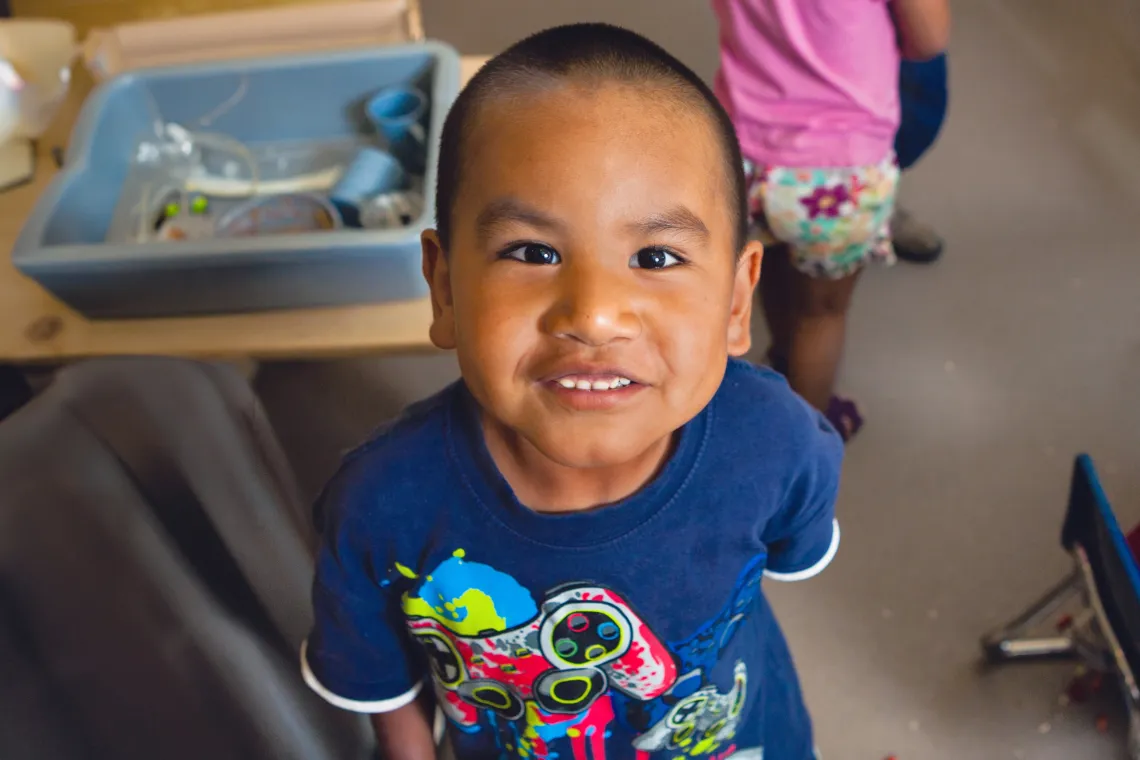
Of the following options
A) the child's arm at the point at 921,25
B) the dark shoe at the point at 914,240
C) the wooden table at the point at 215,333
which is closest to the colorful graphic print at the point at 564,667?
the wooden table at the point at 215,333

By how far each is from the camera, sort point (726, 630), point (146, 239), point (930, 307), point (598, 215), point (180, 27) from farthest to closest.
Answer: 1. point (930, 307)
2. point (180, 27)
3. point (146, 239)
4. point (726, 630)
5. point (598, 215)

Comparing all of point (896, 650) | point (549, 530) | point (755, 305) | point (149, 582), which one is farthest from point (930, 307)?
point (149, 582)

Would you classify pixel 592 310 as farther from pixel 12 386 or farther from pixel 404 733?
pixel 12 386

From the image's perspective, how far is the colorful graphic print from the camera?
1.97ft

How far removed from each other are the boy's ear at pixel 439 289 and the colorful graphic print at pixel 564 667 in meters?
0.15

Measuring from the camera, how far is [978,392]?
164 cm

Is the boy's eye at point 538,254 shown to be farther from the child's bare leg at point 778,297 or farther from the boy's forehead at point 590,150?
the child's bare leg at point 778,297

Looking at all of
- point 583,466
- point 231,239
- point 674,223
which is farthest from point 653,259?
point 231,239

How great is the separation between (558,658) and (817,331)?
905 mm

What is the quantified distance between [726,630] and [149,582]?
17.6 inches

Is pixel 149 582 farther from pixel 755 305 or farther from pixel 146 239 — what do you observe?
pixel 755 305

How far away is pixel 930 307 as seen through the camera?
1784 millimetres

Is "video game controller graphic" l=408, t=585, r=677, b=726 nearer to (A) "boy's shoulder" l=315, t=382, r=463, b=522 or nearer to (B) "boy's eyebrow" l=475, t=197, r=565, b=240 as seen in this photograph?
(A) "boy's shoulder" l=315, t=382, r=463, b=522

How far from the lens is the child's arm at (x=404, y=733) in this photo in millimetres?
719
